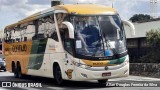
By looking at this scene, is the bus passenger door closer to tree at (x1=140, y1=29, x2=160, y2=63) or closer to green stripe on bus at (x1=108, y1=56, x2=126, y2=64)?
green stripe on bus at (x1=108, y1=56, x2=126, y2=64)

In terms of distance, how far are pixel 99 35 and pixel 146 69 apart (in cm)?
957

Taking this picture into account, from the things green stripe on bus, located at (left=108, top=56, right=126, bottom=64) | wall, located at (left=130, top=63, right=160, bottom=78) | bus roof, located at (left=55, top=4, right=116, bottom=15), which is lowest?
wall, located at (left=130, top=63, right=160, bottom=78)

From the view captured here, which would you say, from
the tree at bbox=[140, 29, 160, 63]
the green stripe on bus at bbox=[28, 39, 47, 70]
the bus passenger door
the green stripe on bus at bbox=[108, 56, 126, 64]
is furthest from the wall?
the bus passenger door

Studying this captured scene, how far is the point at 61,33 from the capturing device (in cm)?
1720

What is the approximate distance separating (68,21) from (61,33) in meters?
0.78

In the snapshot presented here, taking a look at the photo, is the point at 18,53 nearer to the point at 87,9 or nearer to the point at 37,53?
the point at 37,53

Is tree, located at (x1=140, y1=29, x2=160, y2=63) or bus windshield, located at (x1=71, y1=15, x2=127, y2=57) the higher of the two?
bus windshield, located at (x1=71, y1=15, x2=127, y2=57)

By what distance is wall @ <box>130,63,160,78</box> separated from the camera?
2421cm

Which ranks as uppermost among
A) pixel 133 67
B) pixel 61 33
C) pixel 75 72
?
pixel 61 33

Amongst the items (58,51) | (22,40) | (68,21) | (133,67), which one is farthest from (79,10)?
(133,67)

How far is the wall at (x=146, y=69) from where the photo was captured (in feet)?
79.4

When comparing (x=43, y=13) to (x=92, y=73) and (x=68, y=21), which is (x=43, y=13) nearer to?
(x=68, y=21)

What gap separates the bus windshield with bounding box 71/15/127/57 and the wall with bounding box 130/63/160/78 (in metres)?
7.47

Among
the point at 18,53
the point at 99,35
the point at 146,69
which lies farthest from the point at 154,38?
the point at 99,35
